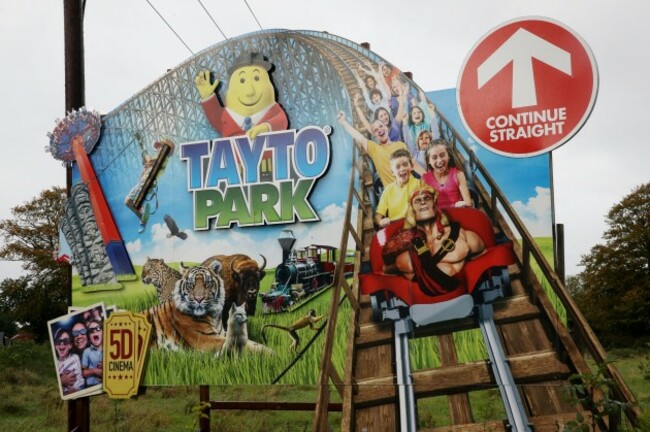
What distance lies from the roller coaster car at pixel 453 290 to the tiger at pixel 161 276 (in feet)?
7.56

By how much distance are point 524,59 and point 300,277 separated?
10.0 feet

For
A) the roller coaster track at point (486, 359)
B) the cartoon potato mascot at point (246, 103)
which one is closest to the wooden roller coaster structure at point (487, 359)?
the roller coaster track at point (486, 359)

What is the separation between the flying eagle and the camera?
8398 millimetres

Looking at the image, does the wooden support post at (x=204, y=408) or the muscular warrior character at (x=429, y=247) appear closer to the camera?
the muscular warrior character at (x=429, y=247)

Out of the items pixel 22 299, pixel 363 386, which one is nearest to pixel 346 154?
pixel 363 386

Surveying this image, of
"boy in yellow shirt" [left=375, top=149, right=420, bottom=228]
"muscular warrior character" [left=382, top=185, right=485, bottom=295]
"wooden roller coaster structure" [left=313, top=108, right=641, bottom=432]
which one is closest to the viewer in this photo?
"wooden roller coaster structure" [left=313, top=108, right=641, bottom=432]

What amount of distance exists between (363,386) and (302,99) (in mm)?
3031

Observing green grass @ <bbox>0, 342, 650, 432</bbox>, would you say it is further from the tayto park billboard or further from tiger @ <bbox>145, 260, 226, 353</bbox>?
the tayto park billboard

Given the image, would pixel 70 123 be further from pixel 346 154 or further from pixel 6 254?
pixel 6 254

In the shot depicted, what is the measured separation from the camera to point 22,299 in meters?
32.8

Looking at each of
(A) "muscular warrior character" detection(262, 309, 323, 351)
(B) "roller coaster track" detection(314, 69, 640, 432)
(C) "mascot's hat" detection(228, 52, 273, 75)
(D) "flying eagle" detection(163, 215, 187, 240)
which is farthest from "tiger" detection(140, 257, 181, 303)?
(C) "mascot's hat" detection(228, 52, 273, 75)

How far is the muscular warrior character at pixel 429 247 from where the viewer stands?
23.1 ft

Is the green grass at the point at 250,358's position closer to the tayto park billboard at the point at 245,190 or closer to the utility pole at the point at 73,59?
the tayto park billboard at the point at 245,190

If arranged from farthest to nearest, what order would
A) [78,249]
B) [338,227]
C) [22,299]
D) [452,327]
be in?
[22,299], [78,249], [338,227], [452,327]
